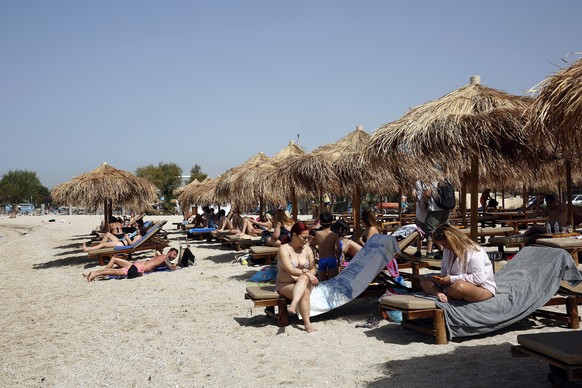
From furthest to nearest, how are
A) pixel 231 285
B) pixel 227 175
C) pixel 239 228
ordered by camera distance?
pixel 227 175, pixel 239 228, pixel 231 285

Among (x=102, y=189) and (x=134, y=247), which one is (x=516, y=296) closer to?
(x=134, y=247)

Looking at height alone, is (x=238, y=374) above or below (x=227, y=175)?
below

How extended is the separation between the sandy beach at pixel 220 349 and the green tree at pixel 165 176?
5465 centimetres

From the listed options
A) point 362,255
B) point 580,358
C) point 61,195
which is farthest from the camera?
point 61,195

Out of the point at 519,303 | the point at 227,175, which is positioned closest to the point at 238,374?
the point at 519,303

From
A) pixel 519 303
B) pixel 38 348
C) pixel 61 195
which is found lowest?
pixel 38 348

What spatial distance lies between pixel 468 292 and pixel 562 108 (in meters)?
1.78

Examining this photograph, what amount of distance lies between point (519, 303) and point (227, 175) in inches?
468

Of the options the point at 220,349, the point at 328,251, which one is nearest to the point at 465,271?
the point at 328,251

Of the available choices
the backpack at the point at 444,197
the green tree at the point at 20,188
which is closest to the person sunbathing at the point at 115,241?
the backpack at the point at 444,197

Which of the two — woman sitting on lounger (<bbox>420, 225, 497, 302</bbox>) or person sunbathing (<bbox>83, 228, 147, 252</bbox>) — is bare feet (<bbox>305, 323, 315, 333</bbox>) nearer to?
woman sitting on lounger (<bbox>420, 225, 497, 302</bbox>)

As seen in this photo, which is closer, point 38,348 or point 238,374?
point 238,374

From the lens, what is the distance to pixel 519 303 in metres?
4.84

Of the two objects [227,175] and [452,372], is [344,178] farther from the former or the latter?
[227,175]
